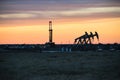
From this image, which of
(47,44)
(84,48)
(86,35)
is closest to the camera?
(86,35)

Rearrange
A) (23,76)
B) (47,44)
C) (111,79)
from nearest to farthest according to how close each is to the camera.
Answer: (111,79)
(23,76)
(47,44)

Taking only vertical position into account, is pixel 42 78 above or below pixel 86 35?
below

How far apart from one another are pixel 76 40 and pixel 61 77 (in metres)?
60.6

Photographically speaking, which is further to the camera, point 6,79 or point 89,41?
point 89,41

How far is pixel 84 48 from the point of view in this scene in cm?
9162

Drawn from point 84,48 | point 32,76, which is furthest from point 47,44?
point 32,76

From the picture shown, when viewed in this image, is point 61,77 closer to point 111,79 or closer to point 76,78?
point 76,78

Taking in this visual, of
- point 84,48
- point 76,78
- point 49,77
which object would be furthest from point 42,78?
point 84,48

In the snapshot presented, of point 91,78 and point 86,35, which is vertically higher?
point 86,35

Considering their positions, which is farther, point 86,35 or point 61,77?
point 86,35

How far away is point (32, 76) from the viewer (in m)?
28.2

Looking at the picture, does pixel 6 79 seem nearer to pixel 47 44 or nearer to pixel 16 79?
pixel 16 79

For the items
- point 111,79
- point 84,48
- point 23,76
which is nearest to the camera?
point 111,79

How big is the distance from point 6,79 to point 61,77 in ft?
13.7
